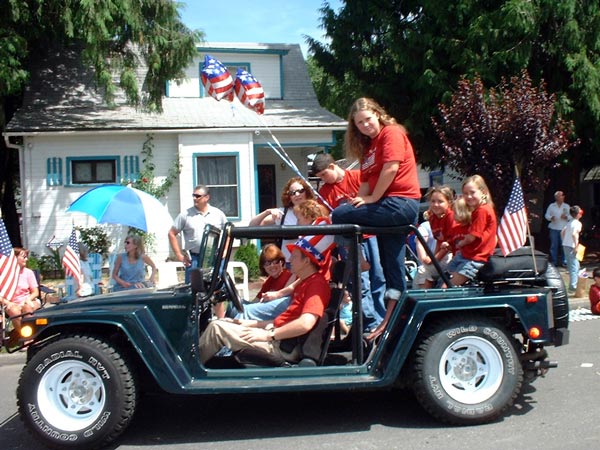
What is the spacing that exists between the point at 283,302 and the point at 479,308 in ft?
5.07

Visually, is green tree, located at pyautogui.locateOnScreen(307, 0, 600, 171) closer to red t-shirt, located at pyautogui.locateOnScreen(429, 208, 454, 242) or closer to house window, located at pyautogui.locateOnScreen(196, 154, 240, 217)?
house window, located at pyautogui.locateOnScreen(196, 154, 240, 217)

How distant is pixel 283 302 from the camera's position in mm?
5277

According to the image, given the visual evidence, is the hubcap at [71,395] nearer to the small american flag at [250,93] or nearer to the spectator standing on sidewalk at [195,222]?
the spectator standing on sidewalk at [195,222]

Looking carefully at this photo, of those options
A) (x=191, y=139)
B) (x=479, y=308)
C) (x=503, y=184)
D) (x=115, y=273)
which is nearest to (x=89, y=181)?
(x=191, y=139)

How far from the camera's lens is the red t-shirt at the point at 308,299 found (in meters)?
4.64

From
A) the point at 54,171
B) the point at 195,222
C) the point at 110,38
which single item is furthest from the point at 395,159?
the point at 54,171

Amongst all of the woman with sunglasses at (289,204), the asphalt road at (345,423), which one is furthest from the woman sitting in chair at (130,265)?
the asphalt road at (345,423)

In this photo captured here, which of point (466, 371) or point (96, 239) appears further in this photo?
point (96, 239)

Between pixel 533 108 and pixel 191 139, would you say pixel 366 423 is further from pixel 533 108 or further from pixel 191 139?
pixel 191 139

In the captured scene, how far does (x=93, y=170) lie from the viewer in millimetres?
15523

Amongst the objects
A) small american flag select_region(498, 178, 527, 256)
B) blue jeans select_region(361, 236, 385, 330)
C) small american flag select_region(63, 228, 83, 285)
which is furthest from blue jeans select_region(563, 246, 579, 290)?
small american flag select_region(63, 228, 83, 285)

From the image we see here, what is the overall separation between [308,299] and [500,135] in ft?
25.5

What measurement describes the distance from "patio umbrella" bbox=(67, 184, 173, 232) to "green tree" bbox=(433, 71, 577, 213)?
5349 mm

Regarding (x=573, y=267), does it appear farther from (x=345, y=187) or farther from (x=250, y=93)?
(x=345, y=187)
